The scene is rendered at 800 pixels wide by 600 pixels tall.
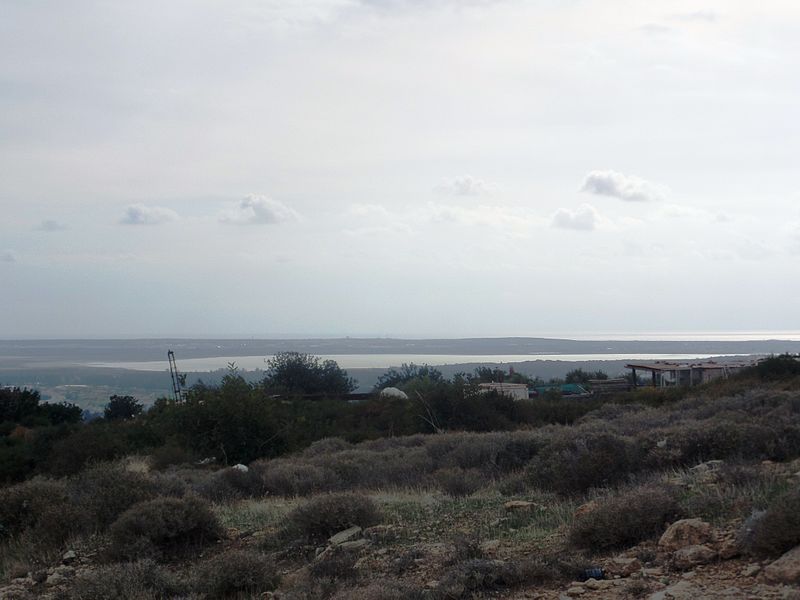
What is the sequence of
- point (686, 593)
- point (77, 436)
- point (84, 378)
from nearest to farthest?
point (686, 593), point (77, 436), point (84, 378)

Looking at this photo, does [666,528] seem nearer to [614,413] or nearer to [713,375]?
[614,413]

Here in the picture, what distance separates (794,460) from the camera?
40.0ft

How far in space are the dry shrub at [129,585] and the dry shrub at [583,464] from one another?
5.63m

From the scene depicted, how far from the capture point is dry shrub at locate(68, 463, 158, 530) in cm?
1300

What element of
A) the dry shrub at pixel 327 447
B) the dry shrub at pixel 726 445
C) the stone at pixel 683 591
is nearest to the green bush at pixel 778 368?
the dry shrub at pixel 327 447

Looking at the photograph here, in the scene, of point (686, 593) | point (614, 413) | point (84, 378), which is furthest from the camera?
point (84, 378)

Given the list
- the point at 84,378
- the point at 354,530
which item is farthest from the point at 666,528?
Result: the point at 84,378

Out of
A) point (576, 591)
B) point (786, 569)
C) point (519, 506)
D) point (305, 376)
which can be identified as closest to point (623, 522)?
point (576, 591)

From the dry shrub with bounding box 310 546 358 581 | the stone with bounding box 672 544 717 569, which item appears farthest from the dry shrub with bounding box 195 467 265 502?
the stone with bounding box 672 544 717 569

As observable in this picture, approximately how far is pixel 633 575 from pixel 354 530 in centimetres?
421

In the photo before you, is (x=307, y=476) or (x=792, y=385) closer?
(x=307, y=476)

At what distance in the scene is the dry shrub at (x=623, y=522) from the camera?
8578 mm

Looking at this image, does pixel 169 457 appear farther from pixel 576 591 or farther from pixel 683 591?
pixel 683 591

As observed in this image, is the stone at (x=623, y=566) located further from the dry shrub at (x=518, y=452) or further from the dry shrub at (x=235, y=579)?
the dry shrub at (x=518, y=452)
